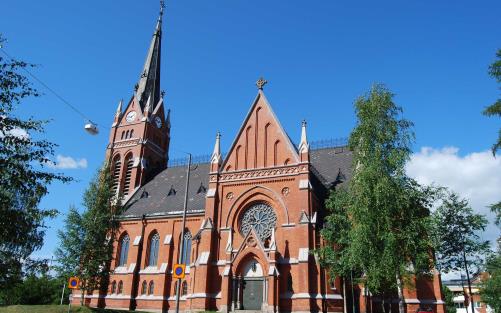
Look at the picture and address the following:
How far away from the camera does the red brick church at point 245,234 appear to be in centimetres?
2997

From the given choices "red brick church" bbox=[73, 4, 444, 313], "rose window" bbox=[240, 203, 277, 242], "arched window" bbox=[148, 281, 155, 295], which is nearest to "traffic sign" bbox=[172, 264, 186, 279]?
"red brick church" bbox=[73, 4, 444, 313]

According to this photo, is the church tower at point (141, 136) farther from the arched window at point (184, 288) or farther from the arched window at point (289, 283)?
the arched window at point (289, 283)

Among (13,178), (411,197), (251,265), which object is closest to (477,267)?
(411,197)

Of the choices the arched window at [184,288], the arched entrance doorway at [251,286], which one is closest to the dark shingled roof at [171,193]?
the arched window at [184,288]

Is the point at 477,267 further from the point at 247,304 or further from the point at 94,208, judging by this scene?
the point at 94,208

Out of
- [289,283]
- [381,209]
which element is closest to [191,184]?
[289,283]

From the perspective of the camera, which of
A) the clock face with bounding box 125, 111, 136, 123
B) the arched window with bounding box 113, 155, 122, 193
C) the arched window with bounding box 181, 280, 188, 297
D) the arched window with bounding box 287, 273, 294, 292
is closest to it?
the arched window with bounding box 287, 273, 294, 292

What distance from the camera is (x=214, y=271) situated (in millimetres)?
32750

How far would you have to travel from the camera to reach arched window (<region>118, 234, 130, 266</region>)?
4228cm

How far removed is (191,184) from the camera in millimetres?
45094

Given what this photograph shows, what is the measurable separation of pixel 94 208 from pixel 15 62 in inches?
1005

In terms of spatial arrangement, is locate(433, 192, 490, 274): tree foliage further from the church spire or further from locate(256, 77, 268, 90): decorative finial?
the church spire

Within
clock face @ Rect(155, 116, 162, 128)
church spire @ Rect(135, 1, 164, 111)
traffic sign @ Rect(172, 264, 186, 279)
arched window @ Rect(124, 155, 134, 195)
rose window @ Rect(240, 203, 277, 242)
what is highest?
church spire @ Rect(135, 1, 164, 111)

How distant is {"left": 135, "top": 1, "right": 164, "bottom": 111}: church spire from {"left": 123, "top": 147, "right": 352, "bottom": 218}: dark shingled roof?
10912 mm
